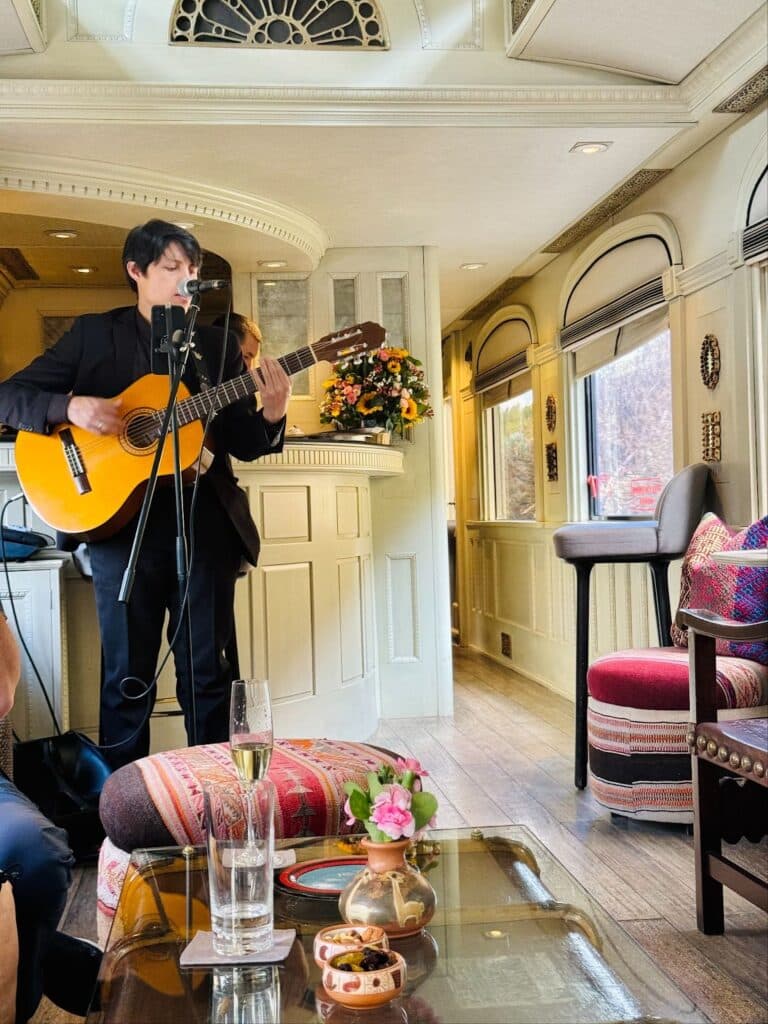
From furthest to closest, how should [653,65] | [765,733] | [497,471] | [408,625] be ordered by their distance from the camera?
[497,471]
[408,625]
[653,65]
[765,733]

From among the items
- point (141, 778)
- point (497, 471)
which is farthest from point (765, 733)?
point (497, 471)

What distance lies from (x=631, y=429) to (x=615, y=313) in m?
0.57

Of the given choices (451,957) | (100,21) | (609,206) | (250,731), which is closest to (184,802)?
(250,731)

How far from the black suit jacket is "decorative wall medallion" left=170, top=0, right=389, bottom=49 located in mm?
1402

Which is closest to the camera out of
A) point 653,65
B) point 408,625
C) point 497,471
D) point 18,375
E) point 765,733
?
point 765,733

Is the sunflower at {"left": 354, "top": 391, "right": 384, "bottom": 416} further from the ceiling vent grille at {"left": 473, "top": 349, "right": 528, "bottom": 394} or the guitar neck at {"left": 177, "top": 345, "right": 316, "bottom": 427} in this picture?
the guitar neck at {"left": 177, "top": 345, "right": 316, "bottom": 427}

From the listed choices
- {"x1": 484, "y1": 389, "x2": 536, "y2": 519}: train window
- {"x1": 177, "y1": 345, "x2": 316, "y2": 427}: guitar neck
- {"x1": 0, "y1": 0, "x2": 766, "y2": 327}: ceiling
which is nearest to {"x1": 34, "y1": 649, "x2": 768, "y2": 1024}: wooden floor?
{"x1": 177, "y1": 345, "x2": 316, "y2": 427}: guitar neck

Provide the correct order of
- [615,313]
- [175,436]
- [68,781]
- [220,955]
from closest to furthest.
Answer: [220,955], [175,436], [68,781], [615,313]

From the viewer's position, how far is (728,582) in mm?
2900

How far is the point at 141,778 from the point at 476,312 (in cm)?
572

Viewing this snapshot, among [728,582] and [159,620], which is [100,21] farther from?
[728,582]

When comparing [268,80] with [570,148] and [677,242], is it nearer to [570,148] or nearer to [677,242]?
[570,148]

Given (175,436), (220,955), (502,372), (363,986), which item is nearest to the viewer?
(363,986)

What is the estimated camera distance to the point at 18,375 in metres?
2.70
